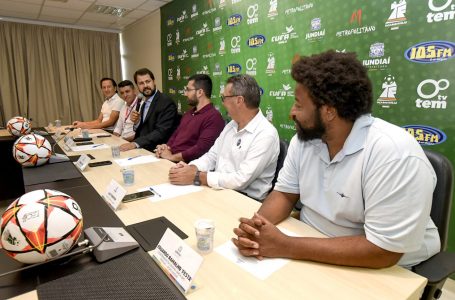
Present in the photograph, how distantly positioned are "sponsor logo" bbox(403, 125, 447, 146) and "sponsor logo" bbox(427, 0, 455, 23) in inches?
26.8

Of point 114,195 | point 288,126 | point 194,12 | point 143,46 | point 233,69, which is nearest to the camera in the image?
point 114,195

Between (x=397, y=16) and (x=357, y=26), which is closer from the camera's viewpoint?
(x=397, y=16)

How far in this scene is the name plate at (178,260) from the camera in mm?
772

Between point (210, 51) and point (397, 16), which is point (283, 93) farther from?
point (210, 51)

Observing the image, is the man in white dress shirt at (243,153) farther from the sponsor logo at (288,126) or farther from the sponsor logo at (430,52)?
the sponsor logo at (430,52)

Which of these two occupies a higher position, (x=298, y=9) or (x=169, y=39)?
(x=169, y=39)

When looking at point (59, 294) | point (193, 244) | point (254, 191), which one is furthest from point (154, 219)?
point (254, 191)

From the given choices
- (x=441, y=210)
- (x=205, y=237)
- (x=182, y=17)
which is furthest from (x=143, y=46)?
(x=441, y=210)

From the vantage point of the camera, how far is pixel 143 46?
226 inches

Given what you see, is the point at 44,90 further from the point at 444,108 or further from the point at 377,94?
the point at 444,108

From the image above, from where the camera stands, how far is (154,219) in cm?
123

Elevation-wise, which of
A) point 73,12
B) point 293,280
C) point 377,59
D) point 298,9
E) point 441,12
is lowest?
point 293,280

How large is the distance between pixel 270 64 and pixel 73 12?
4.09m

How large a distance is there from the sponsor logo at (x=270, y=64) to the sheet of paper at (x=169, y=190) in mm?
1839
